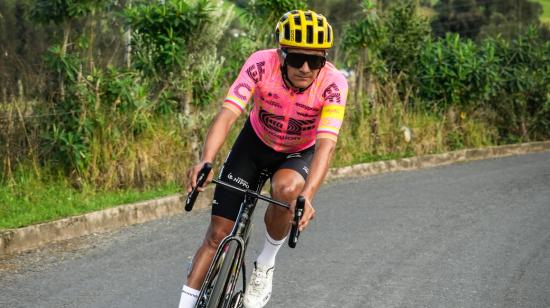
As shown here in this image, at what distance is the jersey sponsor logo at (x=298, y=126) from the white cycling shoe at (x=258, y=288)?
975mm

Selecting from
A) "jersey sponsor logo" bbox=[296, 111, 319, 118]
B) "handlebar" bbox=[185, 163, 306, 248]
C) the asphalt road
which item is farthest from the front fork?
the asphalt road

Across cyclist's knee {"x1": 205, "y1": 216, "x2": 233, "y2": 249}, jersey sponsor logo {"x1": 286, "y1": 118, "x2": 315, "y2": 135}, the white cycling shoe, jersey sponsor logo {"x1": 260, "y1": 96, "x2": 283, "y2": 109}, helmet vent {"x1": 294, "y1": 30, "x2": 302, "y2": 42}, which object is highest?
helmet vent {"x1": 294, "y1": 30, "x2": 302, "y2": 42}

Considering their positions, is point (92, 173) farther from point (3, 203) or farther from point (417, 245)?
point (417, 245)

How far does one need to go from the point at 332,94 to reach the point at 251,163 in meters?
0.69

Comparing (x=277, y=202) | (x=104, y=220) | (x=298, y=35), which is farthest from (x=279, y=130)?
(x=104, y=220)

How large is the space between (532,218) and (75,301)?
18.7ft

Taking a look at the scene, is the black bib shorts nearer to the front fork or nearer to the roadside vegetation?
the front fork

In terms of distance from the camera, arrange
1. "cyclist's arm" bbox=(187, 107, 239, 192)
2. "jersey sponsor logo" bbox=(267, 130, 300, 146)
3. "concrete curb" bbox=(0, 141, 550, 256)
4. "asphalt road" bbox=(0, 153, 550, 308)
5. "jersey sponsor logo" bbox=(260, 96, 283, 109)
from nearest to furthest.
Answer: "cyclist's arm" bbox=(187, 107, 239, 192) → "jersey sponsor logo" bbox=(260, 96, 283, 109) → "jersey sponsor logo" bbox=(267, 130, 300, 146) → "asphalt road" bbox=(0, 153, 550, 308) → "concrete curb" bbox=(0, 141, 550, 256)

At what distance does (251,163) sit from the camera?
607 cm

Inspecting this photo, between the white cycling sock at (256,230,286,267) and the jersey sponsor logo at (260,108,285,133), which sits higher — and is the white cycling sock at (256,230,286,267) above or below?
below

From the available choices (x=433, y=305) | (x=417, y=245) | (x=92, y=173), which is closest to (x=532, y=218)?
(x=417, y=245)

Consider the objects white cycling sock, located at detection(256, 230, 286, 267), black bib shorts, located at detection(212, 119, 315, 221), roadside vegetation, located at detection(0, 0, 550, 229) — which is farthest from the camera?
roadside vegetation, located at detection(0, 0, 550, 229)

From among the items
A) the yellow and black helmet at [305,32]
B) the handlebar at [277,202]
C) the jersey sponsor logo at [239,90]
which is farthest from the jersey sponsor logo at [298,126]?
the handlebar at [277,202]

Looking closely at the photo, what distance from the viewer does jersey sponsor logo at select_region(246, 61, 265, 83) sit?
19.3 ft
